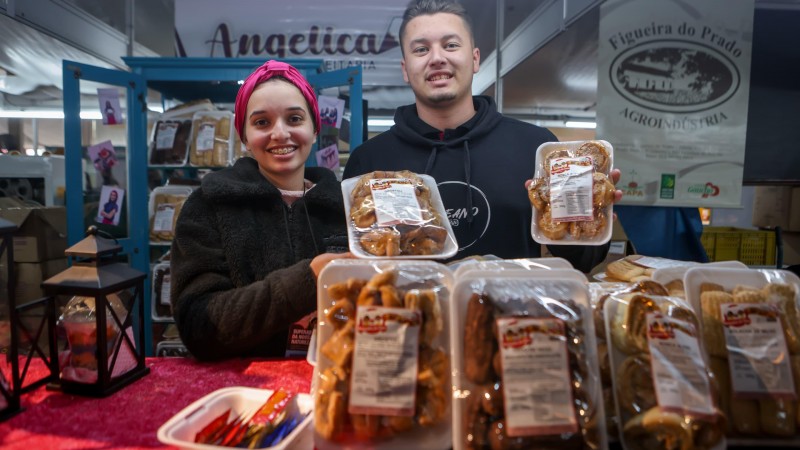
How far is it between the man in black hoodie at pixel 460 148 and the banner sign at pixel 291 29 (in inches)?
104

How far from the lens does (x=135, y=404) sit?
1021 mm

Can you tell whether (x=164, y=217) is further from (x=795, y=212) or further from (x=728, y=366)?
(x=795, y=212)

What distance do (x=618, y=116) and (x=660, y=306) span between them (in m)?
2.14

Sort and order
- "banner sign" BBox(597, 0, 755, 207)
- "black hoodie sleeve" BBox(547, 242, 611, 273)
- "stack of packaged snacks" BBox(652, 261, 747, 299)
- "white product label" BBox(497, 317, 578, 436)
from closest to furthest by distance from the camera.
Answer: "white product label" BBox(497, 317, 578, 436), "stack of packaged snacks" BBox(652, 261, 747, 299), "black hoodie sleeve" BBox(547, 242, 611, 273), "banner sign" BBox(597, 0, 755, 207)

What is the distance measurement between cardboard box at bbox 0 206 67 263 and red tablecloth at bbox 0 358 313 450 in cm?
299

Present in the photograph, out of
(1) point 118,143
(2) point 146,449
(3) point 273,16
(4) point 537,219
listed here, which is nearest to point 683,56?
(4) point 537,219

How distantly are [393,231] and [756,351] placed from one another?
779 millimetres

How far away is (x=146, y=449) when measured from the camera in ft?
2.78

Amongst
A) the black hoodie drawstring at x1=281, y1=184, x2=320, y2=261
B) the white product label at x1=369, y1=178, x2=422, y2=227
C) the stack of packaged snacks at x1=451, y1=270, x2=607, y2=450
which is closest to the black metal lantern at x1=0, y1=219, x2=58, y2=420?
the black hoodie drawstring at x1=281, y1=184, x2=320, y2=261

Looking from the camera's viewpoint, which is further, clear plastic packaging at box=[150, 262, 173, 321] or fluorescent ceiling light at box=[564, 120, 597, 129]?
fluorescent ceiling light at box=[564, 120, 597, 129]

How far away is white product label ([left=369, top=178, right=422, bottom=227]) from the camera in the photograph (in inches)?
49.3

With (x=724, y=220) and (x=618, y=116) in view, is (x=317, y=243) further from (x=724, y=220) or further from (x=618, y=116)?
(x=724, y=220)

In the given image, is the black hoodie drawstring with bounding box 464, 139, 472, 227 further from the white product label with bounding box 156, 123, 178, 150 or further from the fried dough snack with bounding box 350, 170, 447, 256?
the white product label with bounding box 156, 123, 178, 150

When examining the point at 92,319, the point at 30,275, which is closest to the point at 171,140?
the point at 30,275
